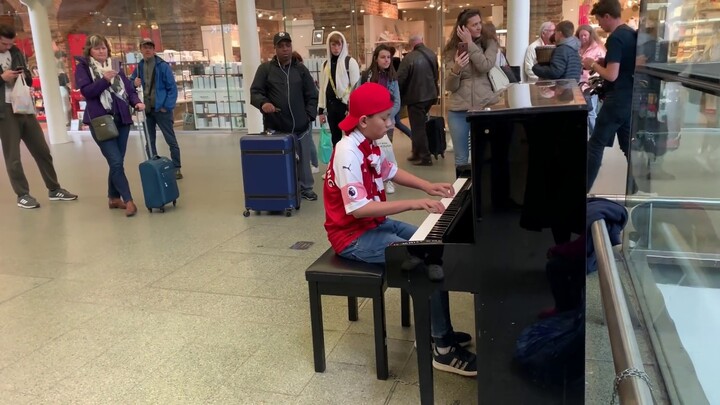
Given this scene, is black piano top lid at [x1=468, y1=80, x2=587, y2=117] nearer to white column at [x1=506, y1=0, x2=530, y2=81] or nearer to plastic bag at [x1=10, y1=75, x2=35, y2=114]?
plastic bag at [x1=10, y1=75, x2=35, y2=114]

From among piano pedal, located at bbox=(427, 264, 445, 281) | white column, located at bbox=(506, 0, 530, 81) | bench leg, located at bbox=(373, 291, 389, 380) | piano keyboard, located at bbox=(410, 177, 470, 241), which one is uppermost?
white column, located at bbox=(506, 0, 530, 81)

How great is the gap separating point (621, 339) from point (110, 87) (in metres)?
5.15

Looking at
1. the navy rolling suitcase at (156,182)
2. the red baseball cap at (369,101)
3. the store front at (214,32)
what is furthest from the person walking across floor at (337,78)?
the store front at (214,32)

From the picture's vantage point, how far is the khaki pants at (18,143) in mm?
5898

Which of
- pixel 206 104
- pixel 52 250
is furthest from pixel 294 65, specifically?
pixel 206 104

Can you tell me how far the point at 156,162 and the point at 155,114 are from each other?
1.80 meters

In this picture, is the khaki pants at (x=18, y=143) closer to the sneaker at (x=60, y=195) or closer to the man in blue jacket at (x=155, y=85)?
the sneaker at (x=60, y=195)

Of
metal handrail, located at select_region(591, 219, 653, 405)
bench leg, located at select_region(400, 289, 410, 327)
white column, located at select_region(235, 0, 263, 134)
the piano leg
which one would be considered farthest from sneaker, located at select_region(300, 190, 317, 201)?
white column, located at select_region(235, 0, 263, 134)

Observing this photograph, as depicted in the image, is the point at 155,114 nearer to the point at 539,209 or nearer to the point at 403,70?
the point at 403,70

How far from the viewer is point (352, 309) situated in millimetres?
3178

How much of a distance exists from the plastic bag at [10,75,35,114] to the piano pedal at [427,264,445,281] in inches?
210

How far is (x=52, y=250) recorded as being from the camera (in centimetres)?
470

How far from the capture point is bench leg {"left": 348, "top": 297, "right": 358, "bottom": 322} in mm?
3154

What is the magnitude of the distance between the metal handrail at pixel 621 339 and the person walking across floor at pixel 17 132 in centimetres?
559
